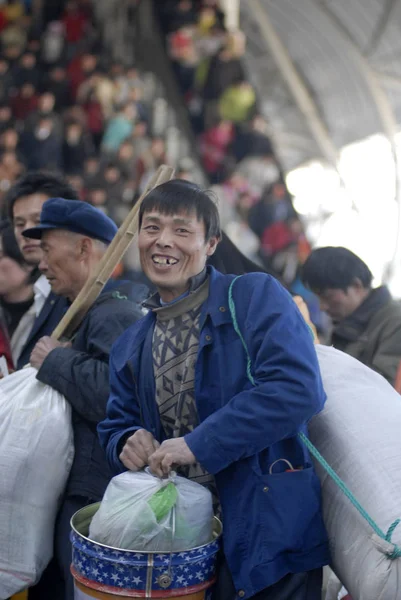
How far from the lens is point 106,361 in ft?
10.7

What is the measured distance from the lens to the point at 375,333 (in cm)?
439

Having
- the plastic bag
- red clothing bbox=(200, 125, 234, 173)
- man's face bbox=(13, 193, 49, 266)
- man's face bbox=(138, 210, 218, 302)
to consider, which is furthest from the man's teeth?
red clothing bbox=(200, 125, 234, 173)

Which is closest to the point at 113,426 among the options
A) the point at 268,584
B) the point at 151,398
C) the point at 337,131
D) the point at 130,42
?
the point at 151,398

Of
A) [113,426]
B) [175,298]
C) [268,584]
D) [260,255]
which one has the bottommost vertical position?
[260,255]

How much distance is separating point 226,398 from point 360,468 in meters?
0.45

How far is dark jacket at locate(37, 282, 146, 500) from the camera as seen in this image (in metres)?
3.17

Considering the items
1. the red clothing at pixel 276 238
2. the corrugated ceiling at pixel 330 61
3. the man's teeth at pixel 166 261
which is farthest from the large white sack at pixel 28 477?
the corrugated ceiling at pixel 330 61

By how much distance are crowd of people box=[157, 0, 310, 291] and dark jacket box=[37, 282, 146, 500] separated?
10079 millimetres

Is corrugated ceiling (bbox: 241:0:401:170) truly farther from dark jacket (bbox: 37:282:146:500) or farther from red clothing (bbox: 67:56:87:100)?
dark jacket (bbox: 37:282:146:500)

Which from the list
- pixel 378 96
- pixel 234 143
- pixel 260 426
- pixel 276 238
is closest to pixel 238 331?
pixel 260 426

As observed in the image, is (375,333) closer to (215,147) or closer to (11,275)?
(11,275)

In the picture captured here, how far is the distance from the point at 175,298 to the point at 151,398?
0.31 meters

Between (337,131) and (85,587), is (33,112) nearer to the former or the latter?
(85,587)

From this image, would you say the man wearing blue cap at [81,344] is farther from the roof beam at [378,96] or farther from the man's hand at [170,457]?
the roof beam at [378,96]
